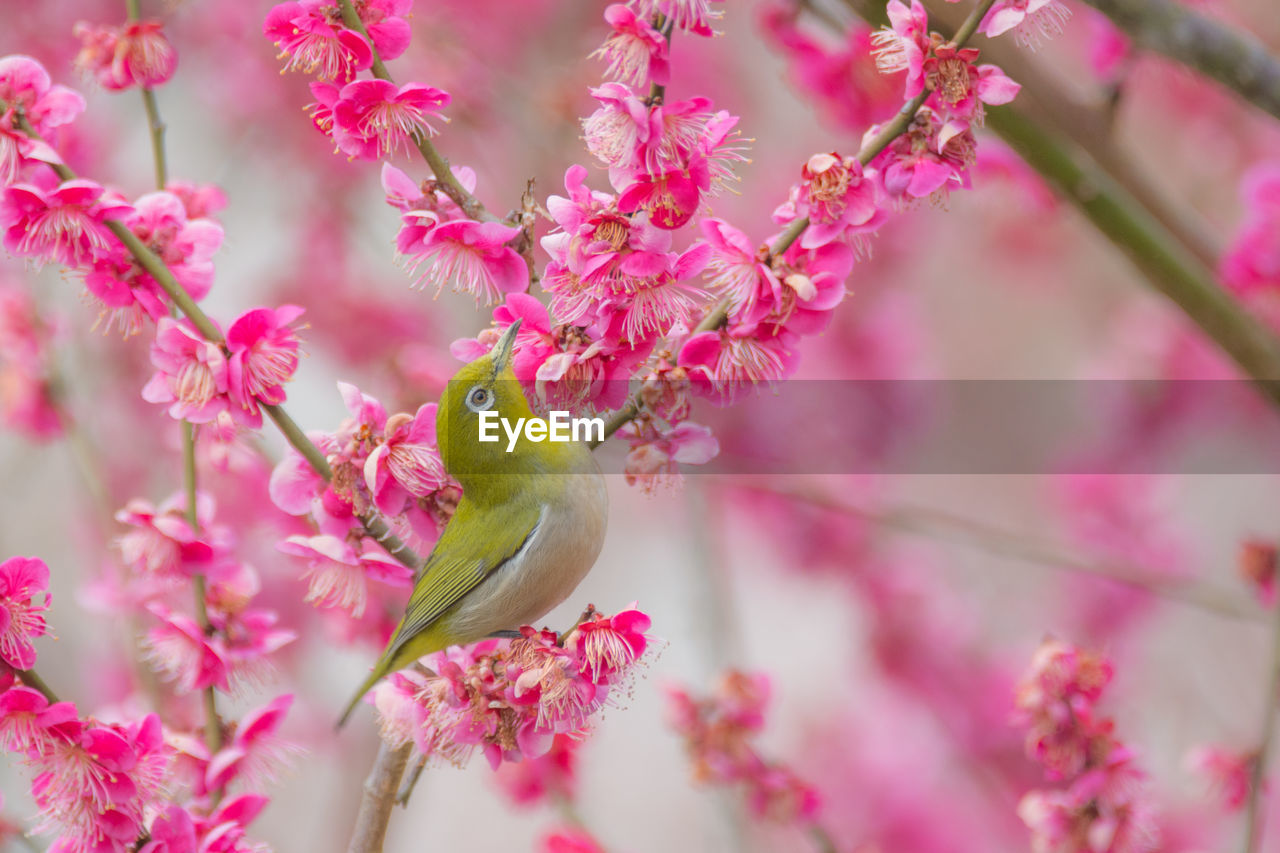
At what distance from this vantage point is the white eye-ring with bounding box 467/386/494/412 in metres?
0.92

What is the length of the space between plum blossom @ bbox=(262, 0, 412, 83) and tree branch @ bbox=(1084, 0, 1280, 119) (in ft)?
2.13

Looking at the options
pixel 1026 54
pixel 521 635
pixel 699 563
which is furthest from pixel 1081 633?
pixel 521 635

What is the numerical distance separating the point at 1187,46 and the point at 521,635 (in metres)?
0.84

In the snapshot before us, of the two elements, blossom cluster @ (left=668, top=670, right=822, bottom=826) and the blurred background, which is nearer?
blossom cluster @ (left=668, top=670, right=822, bottom=826)

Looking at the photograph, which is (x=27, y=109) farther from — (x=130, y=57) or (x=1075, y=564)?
(x=1075, y=564)

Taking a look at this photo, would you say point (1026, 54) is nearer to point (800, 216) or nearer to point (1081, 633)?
point (800, 216)

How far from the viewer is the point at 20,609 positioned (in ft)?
2.66

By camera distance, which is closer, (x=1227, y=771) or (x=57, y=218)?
(x=57, y=218)

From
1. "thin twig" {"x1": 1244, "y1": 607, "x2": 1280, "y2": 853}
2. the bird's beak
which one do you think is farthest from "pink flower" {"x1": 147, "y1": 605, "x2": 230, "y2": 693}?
"thin twig" {"x1": 1244, "y1": 607, "x2": 1280, "y2": 853}

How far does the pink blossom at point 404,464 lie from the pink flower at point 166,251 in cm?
22

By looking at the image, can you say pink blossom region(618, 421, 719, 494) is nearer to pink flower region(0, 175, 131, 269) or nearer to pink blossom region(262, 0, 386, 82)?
pink blossom region(262, 0, 386, 82)

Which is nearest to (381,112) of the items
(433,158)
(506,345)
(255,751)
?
(433,158)

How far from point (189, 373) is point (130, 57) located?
32cm

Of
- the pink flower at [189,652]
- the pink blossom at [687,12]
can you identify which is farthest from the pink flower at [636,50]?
the pink flower at [189,652]
